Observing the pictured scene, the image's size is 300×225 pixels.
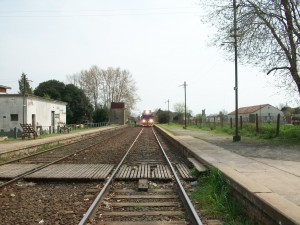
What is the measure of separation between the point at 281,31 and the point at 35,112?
91.6 ft

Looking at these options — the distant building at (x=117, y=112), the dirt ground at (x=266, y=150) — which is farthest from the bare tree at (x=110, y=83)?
the dirt ground at (x=266, y=150)

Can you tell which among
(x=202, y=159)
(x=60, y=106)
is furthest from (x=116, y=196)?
(x=60, y=106)

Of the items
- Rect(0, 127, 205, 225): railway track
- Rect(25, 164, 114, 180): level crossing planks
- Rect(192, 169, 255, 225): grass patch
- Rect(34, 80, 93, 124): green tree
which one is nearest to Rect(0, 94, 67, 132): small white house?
Rect(25, 164, 114, 180): level crossing planks

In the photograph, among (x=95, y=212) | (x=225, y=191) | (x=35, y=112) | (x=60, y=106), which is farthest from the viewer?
(x=60, y=106)

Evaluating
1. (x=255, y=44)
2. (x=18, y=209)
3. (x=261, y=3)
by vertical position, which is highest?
(x=261, y=3)

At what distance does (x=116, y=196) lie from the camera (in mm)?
8812

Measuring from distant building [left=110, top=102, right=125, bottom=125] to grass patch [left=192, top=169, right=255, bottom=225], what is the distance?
3141 inches

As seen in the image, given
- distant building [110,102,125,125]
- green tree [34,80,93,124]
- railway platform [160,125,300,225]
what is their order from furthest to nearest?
distant building [110,102,125,125] → green tree [34,80,93,124] → railway platform [160,125,300,225]

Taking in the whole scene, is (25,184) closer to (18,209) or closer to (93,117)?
(18,209)

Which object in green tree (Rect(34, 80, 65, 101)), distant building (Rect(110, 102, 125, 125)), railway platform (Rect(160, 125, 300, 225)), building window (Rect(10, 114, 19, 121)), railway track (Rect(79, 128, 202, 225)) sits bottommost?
railway track (Rect(79, 128, 202, 225))

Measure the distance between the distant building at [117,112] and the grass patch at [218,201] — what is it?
79.8 meters

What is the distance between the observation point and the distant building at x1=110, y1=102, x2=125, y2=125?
89750 mm

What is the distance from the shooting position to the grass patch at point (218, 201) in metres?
6.85

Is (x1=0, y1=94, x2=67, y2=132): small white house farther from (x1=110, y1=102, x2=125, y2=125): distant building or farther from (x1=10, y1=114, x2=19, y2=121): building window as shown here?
(x1=110, y1=102, x2=125, y2=125): distant building
